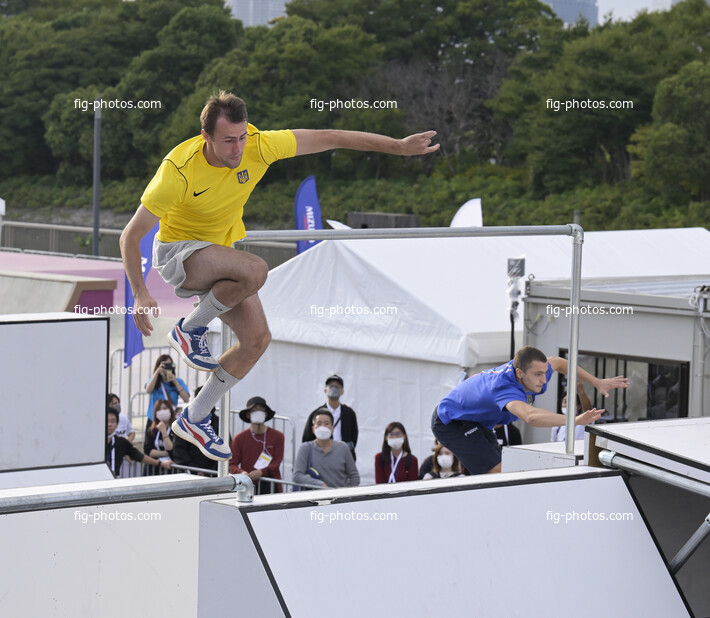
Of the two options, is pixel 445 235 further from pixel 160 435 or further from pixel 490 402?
pixel 160 435

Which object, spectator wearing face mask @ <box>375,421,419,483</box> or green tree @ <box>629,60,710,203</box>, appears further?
green tree @ <box>629,60,710,203</box>

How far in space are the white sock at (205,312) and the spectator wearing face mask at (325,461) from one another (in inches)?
175

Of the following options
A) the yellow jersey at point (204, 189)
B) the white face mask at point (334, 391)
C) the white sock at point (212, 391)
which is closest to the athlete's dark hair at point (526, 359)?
the white sock at point (212, 391)

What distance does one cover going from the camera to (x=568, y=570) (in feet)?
13.3

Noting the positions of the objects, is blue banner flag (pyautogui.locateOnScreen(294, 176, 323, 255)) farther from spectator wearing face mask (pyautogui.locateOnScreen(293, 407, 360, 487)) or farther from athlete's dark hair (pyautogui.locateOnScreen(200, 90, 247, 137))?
athlete's dark hair (pyautogui.locateOnScreen(200, 90, 247, 137))

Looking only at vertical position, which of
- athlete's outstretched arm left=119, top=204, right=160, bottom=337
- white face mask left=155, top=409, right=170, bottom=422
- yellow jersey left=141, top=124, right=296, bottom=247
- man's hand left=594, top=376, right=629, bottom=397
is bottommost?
white face mask left=155, top=409, right=170, bottom=422

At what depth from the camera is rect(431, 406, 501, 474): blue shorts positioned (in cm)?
602

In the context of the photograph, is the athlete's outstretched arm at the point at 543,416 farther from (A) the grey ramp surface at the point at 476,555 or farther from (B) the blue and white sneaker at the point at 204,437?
(B) the blue and white sneaker at the point at 204,437

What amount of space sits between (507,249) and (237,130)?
10027 mm

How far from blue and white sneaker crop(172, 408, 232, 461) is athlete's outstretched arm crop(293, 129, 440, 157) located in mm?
1295

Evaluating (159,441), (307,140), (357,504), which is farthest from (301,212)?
(357,504)

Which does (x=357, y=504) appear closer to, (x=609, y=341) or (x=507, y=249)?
(x=609, y=341)

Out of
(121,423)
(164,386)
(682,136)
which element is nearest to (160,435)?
(121,423)

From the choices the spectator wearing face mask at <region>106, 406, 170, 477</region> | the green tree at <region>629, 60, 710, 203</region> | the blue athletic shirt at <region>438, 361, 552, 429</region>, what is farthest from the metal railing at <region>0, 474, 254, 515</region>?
the green tree at <region>629, 60, 710, 203</region>
